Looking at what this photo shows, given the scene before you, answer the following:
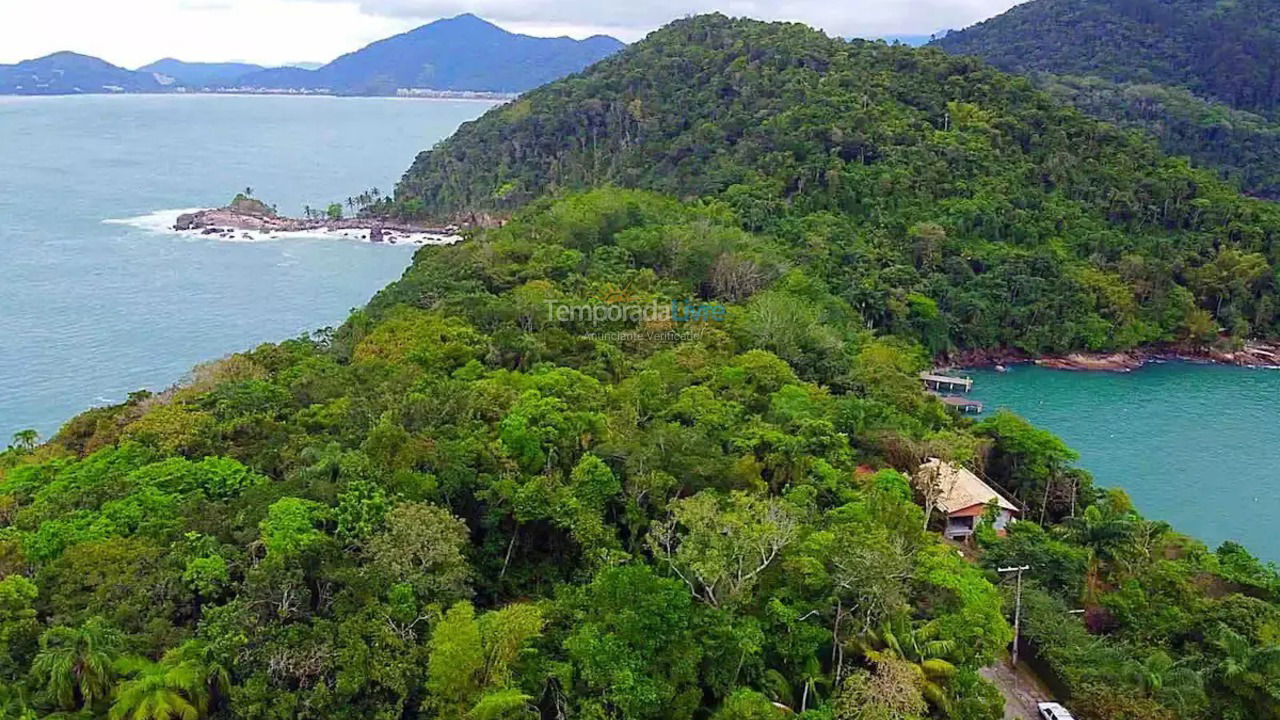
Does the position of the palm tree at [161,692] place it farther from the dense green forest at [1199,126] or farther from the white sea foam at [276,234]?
the dense green forest at [1199,126]

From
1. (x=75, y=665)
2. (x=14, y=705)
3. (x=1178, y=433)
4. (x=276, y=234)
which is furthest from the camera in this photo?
(x=276, y=234)

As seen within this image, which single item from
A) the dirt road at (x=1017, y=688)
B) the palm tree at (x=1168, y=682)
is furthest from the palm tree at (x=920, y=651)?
the palm tree at (x=1168, y=682)

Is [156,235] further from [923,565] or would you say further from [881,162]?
[923,565]

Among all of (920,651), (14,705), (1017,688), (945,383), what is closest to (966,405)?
(945,383)

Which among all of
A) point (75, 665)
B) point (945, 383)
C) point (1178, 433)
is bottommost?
point (1178, 433)

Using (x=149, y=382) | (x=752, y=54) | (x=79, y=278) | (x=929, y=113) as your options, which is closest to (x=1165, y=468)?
(x=929, y=113)

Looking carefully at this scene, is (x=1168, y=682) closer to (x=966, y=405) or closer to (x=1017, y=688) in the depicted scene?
(x=1017, y=688)

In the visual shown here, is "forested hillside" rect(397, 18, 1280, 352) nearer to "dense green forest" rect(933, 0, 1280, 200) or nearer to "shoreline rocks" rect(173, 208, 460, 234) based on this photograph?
"shoreline rocks" rect(173, 208, 460, 234)
